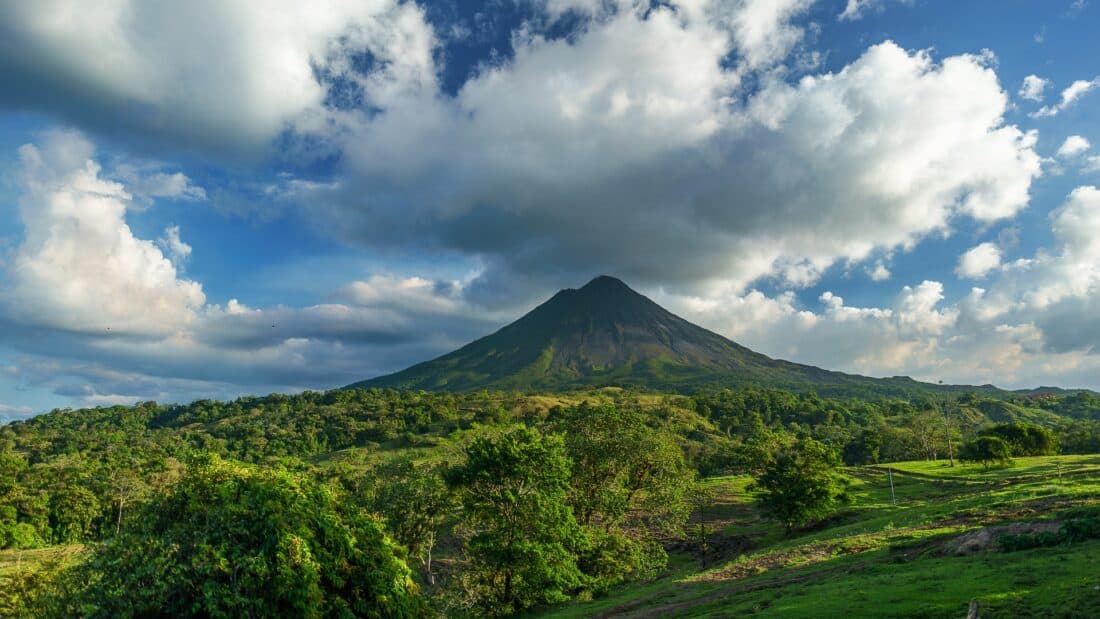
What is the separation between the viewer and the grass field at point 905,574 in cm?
1697

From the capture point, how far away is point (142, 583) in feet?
51.8

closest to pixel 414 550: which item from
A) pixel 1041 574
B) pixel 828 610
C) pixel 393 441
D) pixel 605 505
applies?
pixel 605 505

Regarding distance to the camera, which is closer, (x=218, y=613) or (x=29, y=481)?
(x=218, y=613)

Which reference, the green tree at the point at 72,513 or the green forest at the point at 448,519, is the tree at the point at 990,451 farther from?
the green tree at the point at 72,513

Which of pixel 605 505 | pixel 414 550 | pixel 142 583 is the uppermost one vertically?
pixel 142 583

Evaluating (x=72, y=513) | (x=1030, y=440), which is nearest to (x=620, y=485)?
(x=1030, y=440)

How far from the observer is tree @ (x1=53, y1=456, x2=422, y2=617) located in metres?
15.6

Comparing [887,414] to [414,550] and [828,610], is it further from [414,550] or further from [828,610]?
[828,610]

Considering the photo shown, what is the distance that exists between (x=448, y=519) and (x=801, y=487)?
33541mm

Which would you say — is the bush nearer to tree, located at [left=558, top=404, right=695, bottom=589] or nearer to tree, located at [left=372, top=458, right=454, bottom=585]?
tree, located at [left=558, top=404, right=695, bottom=589]

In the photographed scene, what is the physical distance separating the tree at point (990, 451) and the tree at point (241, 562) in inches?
3405

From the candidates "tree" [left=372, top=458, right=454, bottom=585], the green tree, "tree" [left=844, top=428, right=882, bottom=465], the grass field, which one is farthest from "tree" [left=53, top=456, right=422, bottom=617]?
"tree" [left=844, top=428, right=882, bottom=465]

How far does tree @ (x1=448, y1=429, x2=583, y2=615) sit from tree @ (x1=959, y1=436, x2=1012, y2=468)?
70464mm

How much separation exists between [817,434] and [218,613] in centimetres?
15116
